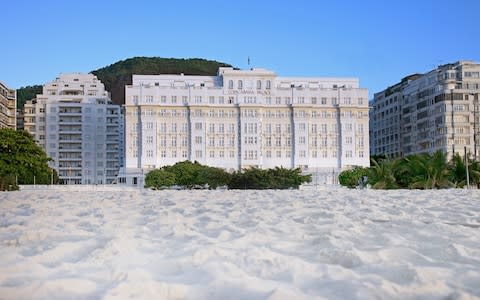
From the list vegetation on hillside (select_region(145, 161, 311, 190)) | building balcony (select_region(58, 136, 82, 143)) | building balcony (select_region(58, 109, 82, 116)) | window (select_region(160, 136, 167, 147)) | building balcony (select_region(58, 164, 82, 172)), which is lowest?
vegetation on hillside (select_region(145, 161, 311, 190))

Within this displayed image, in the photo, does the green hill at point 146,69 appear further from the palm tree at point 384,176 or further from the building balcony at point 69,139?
the palm tree at point 384,176

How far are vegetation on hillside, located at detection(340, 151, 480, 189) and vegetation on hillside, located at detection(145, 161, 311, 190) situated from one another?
14.4 m

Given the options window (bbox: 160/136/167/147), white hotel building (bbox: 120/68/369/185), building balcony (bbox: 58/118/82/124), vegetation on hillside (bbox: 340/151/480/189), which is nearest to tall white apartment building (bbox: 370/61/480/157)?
white hotel building (bbox: 120/68/369/185)

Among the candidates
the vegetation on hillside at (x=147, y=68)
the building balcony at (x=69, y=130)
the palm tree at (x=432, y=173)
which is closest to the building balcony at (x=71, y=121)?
the building balcony at (x=69, y=130)

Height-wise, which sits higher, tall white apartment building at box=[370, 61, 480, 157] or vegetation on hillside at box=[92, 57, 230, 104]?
vegetation on hillside at box=[92, 57, 230, 104]

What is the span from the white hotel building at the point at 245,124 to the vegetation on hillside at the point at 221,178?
19328 millimetres

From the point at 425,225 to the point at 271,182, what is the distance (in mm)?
50515

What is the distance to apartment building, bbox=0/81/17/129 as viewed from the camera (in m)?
85.9

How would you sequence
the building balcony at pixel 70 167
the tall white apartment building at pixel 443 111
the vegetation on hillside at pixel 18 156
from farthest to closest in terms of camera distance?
the building balcony at pixel 70 167
the tall white apartment building at pixel 443 111
the vegetation on hillside at pixel 18 156

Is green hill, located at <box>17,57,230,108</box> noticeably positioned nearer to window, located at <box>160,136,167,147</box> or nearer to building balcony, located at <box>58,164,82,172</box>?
building balcony, located at <box>58,164,82,172</box>

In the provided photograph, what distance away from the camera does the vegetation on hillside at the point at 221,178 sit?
192 ft

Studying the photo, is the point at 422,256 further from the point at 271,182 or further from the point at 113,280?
the point at 271,182

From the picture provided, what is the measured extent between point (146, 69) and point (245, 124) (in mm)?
98934

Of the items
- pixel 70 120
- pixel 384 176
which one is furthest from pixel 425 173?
pixel 70 120
